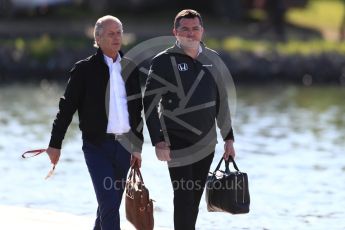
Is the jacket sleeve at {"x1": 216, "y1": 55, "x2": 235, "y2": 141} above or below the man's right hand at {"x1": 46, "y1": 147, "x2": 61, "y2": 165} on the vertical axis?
above

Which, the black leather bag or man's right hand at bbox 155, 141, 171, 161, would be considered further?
the black leather bag

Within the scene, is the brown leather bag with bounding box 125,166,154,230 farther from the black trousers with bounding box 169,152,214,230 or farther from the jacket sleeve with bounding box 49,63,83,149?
the jacket sleeve with bounding box 49,63,83,149

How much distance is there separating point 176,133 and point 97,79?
675 mm

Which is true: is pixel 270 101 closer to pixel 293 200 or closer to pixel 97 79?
pixel 293 200

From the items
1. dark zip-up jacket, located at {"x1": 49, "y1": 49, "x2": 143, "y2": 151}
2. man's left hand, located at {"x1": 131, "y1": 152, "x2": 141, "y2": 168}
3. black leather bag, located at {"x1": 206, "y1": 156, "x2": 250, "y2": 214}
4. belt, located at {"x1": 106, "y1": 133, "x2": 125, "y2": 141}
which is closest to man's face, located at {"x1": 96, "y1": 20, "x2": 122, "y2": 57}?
dark zip-up jacket, located at {"x1": 49, "y1": 49, "x2": 143, "y2": 151}

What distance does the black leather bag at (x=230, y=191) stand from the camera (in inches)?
316

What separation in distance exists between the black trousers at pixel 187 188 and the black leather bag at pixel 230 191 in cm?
9

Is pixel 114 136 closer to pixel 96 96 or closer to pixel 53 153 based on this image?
pixel 96 96

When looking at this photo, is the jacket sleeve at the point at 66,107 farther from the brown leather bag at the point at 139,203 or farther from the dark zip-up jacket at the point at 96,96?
the brown leather bag at the point at 139,203

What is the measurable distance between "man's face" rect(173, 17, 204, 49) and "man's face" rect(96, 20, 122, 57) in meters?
0.41

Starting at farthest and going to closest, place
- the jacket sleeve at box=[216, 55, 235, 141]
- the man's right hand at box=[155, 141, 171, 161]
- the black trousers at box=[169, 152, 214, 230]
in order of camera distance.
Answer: the jacket sleeve at box=[216, 55, 235, 141]
the black trousers at box=[169, 152, 214, 230]
the man's right hand at box=[155, 141, 171, 161]

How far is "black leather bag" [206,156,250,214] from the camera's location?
26.3ft

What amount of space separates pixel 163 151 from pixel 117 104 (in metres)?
0.48

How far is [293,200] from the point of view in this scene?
12250mm
